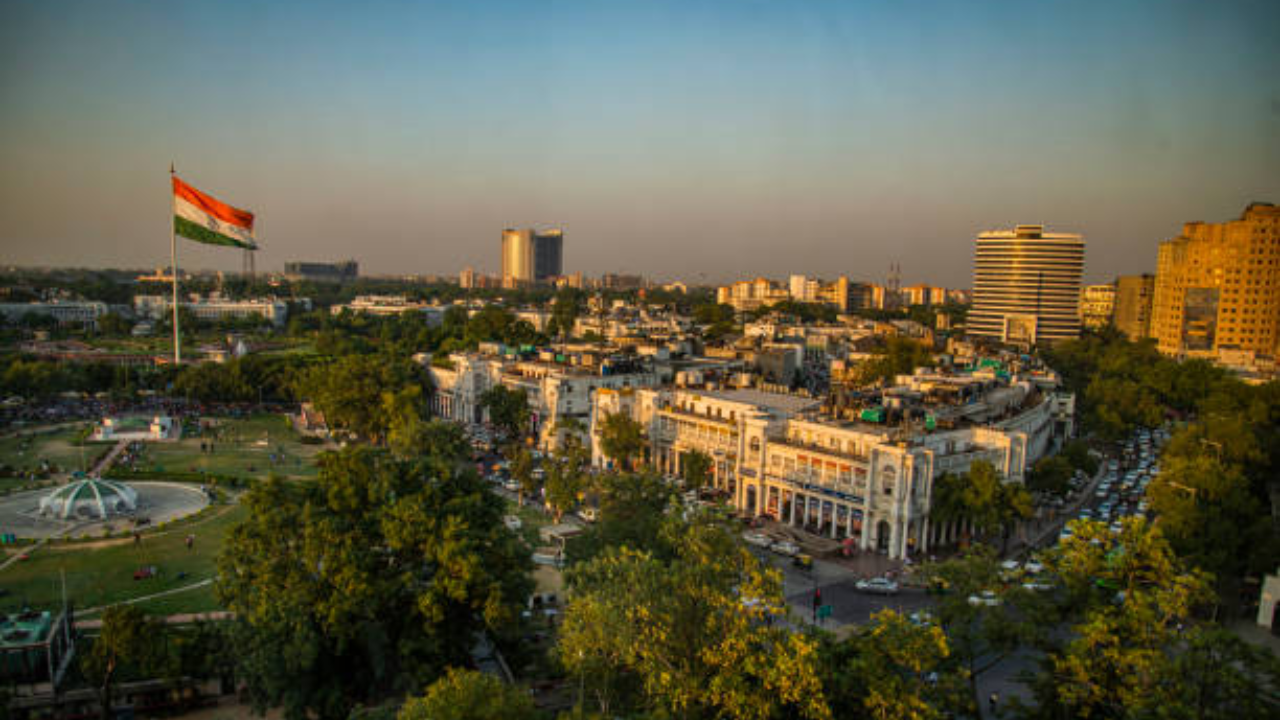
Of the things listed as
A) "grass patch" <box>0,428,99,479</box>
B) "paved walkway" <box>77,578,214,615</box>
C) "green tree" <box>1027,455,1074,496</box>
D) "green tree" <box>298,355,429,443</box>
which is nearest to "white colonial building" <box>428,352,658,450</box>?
"green tree" <box>298,355,429,443</box>

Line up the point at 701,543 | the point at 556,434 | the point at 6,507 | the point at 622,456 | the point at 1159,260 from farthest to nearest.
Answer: the point at 1159,260, the point at 556,434, the point at 622,456, the point at 6,507, the point at 701,543

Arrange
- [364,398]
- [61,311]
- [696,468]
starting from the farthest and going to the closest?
[61,311], [364,398], [696,468]

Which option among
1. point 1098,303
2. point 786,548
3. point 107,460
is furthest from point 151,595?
point 1098,303

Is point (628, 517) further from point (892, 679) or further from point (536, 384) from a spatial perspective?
point (536, 384)

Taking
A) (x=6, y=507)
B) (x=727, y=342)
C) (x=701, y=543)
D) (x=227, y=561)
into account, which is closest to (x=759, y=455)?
(x=701, y=543)

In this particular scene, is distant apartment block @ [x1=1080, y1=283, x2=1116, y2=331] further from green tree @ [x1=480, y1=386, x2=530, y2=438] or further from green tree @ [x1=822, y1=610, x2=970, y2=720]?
green tree @ [x1=822, y1=610, x2=970, y2=720]

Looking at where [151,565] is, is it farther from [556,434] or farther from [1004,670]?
[1004,670]
